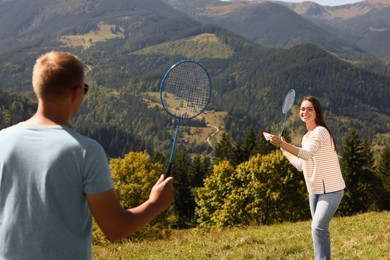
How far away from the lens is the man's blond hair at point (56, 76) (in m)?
3.67

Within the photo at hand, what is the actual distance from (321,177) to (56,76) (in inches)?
271

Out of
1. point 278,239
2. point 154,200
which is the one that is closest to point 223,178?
point 278,239

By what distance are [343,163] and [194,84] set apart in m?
62.0

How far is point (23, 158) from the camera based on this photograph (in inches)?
146

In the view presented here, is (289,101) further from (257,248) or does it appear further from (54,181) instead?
(54,181)

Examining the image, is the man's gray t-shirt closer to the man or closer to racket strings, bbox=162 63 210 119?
the man

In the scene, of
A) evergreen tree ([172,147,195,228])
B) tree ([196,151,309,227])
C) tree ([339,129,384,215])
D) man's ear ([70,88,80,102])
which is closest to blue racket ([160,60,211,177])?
man's ear ([70,88,80,102])

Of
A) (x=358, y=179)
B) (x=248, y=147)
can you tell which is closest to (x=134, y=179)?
(x=248, y=147)

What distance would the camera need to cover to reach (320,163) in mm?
9398

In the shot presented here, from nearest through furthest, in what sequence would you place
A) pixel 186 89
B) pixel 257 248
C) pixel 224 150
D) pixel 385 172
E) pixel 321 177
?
pixel 186 89 → pixel 321 177 → pixel 257 248 → pixel 385 172 → pixel 224 150

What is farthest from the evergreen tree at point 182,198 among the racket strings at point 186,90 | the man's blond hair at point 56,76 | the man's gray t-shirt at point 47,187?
the man's blond hair at point 56,76

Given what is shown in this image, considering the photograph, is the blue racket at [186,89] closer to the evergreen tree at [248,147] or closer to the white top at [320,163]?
the white top at [320,163]

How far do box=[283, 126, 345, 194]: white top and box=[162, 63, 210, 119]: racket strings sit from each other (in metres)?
2.62

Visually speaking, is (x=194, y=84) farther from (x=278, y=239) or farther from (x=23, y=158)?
(x=278, y=239)
